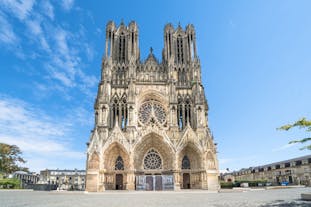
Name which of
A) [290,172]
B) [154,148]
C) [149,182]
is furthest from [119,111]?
[290,172]

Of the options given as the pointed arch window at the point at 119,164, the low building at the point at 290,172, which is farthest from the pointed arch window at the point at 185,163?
the low building at the point at 290,172

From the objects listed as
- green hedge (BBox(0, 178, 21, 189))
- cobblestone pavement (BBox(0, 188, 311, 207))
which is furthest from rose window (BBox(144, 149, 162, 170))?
green hedge (BBox(0, 178, 21, 189))

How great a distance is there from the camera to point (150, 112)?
109 ft

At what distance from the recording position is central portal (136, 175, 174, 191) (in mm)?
26891

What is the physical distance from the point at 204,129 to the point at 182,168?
613 centimetres

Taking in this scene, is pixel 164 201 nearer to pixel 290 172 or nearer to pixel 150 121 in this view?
pixel 150 121

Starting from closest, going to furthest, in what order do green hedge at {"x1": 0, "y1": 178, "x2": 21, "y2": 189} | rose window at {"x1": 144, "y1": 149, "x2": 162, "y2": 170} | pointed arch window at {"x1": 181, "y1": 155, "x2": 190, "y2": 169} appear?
rose window at {"x1": 144, "y1": 149, "x2": 162, "y2": 170} < pointed arch window at {"x1": 181, "y1": 155, "x2": 190, "y2": 169} < green hedge at {"x1": 0, "y1": 178, "x2": 21, "y2": 189}

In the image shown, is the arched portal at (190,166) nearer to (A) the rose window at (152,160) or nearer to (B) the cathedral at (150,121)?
(B) the cathedral at (150,121)

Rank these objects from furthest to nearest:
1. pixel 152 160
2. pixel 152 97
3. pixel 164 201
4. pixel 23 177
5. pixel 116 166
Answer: pixel 23 177 < pixel 152 97 < pixel 152 160 < pixel 116 166 < pixel 164 201

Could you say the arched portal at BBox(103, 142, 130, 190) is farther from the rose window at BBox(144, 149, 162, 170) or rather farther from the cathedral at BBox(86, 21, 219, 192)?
the rose window at BBox(144, 149, 162, 170)

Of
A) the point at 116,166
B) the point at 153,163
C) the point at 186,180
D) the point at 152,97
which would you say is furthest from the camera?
the point at 152,97

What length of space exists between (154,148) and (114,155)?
5.46m

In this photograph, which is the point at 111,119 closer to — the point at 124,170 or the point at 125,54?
the point at 124,170

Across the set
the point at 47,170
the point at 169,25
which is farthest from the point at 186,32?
the point at 47,170
